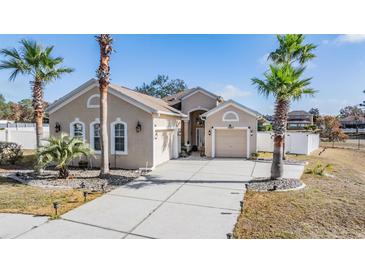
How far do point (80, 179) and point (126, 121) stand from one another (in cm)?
406

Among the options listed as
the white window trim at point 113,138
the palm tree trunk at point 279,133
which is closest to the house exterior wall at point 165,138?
the white window trim at point 113,138

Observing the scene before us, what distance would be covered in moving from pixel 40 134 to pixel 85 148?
9.24 ft

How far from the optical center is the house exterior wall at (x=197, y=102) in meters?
21.1

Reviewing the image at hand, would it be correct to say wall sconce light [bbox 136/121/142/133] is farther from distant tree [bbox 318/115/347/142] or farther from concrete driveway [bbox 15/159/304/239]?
distant tree [bbox 318/115/347/142]

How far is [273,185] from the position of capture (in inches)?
390

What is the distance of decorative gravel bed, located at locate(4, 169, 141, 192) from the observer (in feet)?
32.4

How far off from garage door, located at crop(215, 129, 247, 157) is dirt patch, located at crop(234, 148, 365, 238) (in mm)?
8252

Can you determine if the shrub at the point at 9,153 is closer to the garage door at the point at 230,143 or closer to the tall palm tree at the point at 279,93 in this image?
the garage door at the point at 230,143

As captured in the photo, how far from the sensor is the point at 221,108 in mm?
18016

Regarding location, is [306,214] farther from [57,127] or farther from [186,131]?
[186,131]

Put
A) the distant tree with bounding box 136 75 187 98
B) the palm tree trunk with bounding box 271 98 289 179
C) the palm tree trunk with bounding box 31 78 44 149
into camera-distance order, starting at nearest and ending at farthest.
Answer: the palm tree trunk with bounding box 271 98 289 179, the palm tree trunk with bounding box 31 78 44 149, the distant tree with bounding box 136 75 187 98

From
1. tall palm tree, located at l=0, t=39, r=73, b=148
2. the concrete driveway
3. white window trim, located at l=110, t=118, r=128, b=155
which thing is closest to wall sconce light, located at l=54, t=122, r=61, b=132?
tall palm tree, located at l=0, t=39, r=73, b=148

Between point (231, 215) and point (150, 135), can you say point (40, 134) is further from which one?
point (231, 215)
